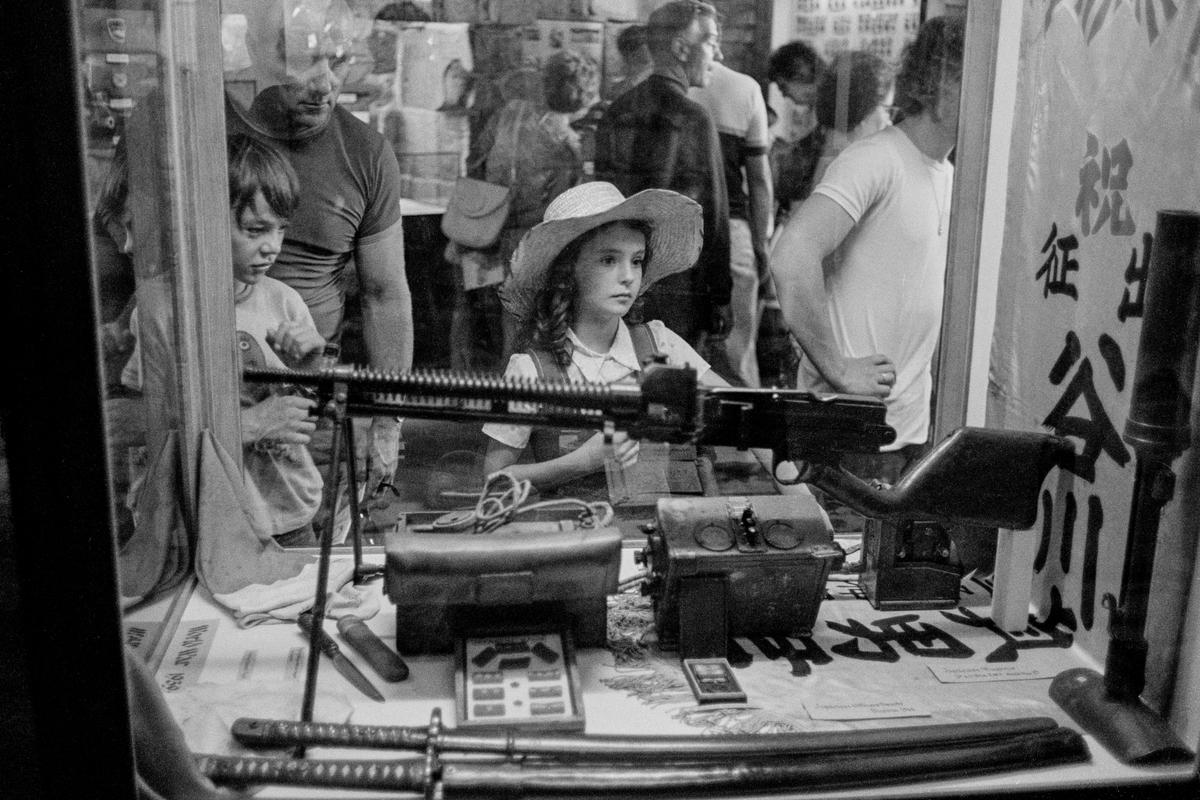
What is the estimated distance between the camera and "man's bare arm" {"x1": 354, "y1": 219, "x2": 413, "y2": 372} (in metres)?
2.36

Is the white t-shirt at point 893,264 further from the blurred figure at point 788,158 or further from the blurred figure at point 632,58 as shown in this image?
the blurred figure at point 632,58

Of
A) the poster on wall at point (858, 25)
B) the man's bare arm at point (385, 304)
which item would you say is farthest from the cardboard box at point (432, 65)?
the poster on wall at point (858, 25)

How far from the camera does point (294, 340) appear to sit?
2432mm

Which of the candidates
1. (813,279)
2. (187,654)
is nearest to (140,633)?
(187,654)

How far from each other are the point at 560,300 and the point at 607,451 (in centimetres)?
35

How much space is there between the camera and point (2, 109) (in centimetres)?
153

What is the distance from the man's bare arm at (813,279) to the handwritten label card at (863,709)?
69 centimetres

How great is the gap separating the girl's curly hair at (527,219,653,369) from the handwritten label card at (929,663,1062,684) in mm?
972

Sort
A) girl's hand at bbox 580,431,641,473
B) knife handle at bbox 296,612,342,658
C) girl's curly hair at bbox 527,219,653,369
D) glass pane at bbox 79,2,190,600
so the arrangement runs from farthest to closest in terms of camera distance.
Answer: girl's hand at bbox 580,431,641,473, girl's curly hair at bbox 527,219,653,369, knife handle at bbox 296,612,342,658, glass pane at bbox 79,2,190,600

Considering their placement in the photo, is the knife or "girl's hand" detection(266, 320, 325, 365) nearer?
the knife

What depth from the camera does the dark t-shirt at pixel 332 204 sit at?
2.31 metres

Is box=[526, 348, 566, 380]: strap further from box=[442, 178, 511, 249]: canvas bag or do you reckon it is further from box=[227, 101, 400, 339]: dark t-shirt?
box=[227, 101, 400, 339]: dark t-shirt

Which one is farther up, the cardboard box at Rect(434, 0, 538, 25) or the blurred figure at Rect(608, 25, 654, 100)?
the cardboard box at Rect(434, 0, 538, 25)

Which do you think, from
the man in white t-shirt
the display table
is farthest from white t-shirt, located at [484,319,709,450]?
the display table
